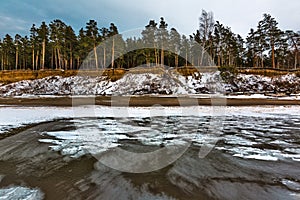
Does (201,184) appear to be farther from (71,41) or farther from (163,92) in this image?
(71,41)

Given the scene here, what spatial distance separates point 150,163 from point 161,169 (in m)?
0.44

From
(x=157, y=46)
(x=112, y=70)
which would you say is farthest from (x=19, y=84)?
(x=157, y=46)

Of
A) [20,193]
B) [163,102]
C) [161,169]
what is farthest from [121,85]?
[20,193]

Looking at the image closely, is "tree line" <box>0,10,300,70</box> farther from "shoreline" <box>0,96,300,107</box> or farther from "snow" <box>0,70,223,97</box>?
"shoreline" <box>0,96,300,107</box>

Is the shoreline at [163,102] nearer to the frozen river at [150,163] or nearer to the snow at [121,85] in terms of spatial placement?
the frozen river at [150,163]

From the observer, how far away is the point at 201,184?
385 cm

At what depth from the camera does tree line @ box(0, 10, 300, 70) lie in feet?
150

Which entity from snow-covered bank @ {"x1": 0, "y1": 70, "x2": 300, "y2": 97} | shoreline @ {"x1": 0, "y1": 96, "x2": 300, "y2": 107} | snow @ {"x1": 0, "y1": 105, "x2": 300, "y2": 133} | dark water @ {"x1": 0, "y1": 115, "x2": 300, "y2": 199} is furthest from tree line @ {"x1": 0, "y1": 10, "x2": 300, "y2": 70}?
dark water @ {"x1": 0, "y1": 115, "x2": 300, "y2": 199}

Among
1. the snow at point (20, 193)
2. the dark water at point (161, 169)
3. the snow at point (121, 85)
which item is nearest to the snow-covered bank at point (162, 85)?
the snow at point (121, 85)

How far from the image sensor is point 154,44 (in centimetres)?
4628

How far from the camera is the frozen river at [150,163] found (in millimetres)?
3564

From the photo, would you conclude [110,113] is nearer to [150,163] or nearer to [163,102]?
[163,102]

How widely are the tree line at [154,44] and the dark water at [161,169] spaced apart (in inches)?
1468

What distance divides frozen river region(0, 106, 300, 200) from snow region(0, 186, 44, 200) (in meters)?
0.02
